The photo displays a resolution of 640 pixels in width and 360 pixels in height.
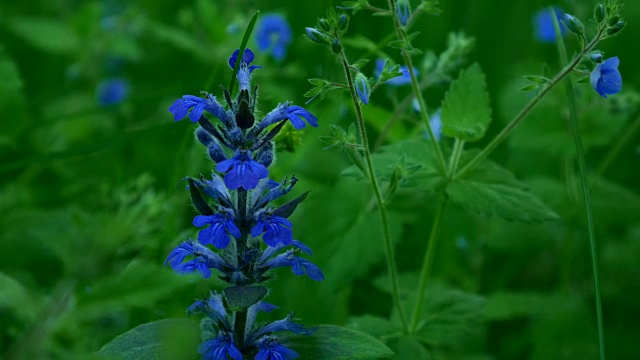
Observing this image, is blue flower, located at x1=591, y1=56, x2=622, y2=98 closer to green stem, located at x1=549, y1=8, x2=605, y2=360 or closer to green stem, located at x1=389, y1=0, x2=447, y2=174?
green stem, located at x1=549, y1=8, x2=605, y2=360

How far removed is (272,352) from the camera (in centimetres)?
150

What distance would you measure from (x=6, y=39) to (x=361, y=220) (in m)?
2.46

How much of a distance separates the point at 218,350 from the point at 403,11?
33.1 inches

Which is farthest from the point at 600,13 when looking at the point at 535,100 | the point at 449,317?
the point at 449,317

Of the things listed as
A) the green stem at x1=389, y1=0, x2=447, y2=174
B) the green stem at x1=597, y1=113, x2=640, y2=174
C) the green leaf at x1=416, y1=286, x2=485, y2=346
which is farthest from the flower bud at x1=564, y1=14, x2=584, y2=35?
the green stem at x1=597, y1=113, x2=640, y2=174

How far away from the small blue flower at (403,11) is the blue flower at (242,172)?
606 mm

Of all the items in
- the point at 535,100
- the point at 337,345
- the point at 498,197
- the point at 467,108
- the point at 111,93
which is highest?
the point at 111,93

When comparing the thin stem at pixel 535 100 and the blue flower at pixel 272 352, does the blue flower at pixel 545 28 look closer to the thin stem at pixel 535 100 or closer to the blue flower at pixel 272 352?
the thin stem at pixel 535 100

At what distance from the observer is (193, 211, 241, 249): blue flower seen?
1.40 meters

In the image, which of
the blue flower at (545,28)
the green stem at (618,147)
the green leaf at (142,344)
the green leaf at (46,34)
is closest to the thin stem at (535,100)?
the green leaf at (142,344)

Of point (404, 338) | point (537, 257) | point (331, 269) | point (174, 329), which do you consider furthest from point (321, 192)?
point (174, 329)

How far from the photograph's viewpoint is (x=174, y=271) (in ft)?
4.89

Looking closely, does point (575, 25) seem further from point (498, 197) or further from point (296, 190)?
point (296, 190)

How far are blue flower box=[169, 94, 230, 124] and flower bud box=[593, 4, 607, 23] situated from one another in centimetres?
77
